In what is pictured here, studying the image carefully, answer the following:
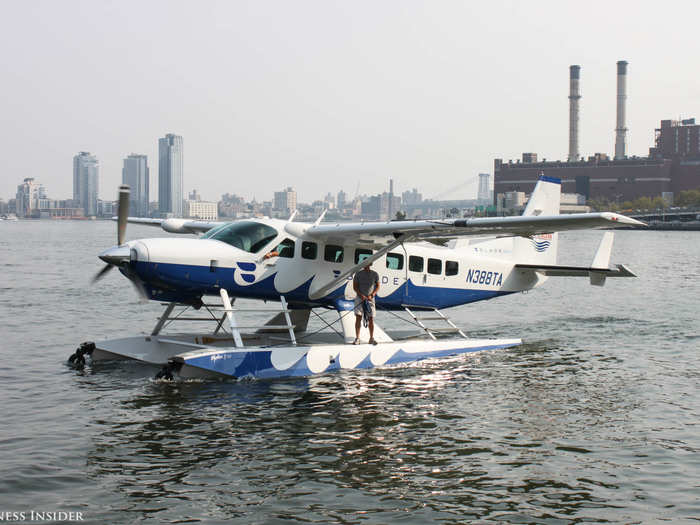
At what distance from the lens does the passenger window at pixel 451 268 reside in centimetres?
1733

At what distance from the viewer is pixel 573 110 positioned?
580ft

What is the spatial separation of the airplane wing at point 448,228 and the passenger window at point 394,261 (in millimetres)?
713

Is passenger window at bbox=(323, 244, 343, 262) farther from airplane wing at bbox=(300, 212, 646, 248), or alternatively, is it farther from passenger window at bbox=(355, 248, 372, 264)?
passenger window at bbox=(355, 248, 372, 264)

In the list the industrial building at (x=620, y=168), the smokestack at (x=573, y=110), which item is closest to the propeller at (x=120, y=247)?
the industrial building at (x=620, y=168)

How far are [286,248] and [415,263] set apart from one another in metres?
3.39

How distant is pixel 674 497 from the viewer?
8312 mm

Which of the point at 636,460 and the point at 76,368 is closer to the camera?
the point at 636,460

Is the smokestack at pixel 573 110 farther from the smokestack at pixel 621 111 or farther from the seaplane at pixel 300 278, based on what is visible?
the seaplane at pixel 300 278

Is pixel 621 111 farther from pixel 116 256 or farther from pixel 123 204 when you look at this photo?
pixel 116 256

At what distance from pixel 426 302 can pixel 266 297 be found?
4092mm

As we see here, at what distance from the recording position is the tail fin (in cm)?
1831

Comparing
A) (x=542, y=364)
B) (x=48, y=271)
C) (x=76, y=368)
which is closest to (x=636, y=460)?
(x=542, y=364)

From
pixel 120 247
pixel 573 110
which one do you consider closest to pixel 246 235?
pixel 120 247

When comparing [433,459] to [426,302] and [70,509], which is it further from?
[426,302]
